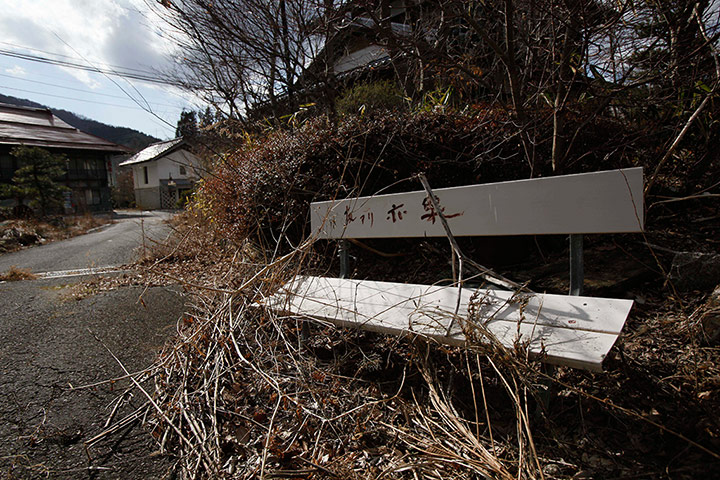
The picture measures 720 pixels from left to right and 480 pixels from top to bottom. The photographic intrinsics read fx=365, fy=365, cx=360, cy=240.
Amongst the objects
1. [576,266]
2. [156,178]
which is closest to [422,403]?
[576,266]

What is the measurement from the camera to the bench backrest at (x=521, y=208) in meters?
1.51

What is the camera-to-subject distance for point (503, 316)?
1479mm

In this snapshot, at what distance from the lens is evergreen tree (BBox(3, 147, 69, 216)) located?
13750 mm

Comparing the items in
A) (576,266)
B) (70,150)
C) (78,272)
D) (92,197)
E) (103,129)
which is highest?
(103,129)

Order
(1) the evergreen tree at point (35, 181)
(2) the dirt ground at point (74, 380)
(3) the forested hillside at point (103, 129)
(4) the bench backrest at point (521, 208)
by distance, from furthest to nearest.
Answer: (3) the forested hillside at point (103, 129) → (1) the evergreen tree at point (35, 181) → (4) the bench backrest at point (521, 208) → (2) the dirt ground at point (74, 380)

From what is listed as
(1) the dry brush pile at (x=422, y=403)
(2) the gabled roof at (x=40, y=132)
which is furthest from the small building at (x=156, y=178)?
(1) the dry brush pile at (x=422, y=403)

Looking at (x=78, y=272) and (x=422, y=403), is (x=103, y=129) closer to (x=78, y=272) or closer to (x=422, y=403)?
(x=78, y=272)

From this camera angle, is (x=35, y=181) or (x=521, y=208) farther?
(x=35, y=181)

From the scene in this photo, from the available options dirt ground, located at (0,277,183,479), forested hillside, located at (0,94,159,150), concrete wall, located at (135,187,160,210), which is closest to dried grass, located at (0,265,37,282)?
dirt ground, located at (0,277,183,479)

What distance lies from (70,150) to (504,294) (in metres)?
27.8

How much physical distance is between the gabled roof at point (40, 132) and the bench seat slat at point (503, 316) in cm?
2399

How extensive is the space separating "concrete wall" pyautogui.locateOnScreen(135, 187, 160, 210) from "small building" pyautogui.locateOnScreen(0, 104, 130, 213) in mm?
6163

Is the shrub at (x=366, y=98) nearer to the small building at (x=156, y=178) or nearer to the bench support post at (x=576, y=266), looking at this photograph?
the bench support post at (x=576, y=266)

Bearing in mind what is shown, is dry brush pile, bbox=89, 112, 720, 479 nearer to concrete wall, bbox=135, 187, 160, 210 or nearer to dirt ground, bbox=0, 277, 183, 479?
dirt ground, bbox=0, 277, 183, 479
